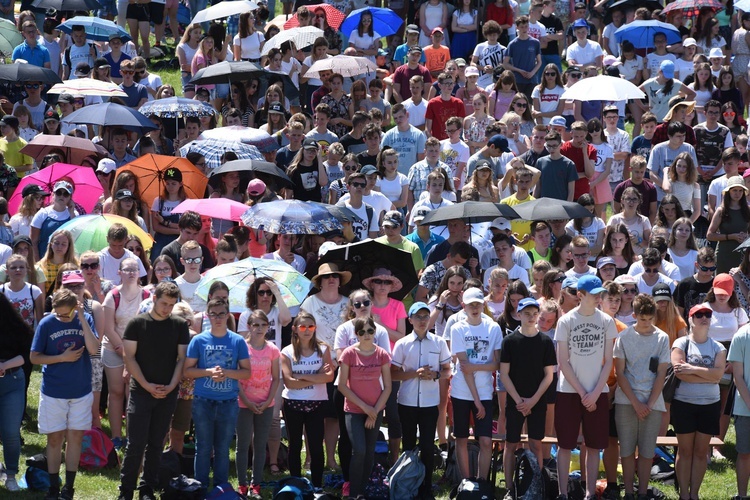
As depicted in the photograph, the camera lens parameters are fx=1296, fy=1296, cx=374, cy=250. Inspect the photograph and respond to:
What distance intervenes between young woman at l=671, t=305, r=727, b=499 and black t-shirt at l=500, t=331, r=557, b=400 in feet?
3.69

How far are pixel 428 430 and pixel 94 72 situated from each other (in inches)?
389

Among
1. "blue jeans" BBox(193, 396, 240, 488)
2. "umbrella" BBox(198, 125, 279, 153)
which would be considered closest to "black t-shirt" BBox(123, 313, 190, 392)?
"blue jeans" BBox(193, 396, 240, 488)

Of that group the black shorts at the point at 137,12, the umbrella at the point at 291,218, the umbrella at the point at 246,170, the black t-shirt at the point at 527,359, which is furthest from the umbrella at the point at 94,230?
the black shorts at the point at 137,12

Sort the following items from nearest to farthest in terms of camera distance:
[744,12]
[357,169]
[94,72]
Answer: [357,169] → [94,72] → [744,12]

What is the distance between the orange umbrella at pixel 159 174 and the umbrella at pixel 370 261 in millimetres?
2914

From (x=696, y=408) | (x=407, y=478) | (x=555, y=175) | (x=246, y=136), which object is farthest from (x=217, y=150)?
(x=696, y=408)

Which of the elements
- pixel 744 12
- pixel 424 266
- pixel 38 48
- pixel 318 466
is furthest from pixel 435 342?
pixel 744 12

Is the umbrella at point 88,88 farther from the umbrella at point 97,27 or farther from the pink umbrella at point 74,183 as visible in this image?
the pink umbrella at point 74,183

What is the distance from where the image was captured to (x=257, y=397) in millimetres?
10500

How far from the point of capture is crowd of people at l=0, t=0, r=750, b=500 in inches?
402

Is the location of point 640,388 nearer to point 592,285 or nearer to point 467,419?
point 592,285

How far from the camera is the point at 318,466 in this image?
1063 cm

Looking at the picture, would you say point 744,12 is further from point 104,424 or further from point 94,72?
point 104,424

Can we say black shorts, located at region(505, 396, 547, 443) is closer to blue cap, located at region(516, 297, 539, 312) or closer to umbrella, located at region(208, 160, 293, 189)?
blue cap, located at region(516, 297, 539, 312)
